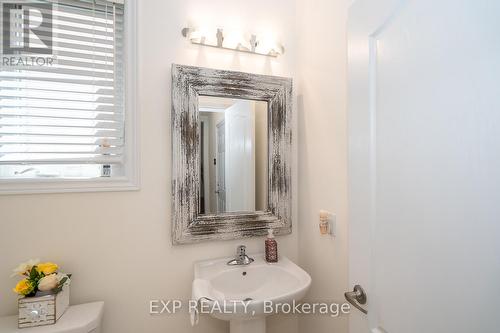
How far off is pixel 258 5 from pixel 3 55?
1.36 m

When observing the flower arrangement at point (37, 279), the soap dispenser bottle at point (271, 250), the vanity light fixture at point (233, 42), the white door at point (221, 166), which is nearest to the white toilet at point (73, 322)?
the flower arrangement at point (37, 279)

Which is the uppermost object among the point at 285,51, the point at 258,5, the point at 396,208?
the point at 258,5

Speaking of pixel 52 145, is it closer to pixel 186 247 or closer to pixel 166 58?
pixel 166 58

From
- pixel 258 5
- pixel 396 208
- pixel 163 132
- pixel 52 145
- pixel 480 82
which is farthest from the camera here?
pixel 258 5

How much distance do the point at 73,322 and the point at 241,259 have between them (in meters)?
0.79

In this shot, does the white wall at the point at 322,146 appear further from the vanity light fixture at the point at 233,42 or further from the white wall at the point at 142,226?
the white wall at the point at 142,226

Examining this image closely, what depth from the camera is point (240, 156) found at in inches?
56.1

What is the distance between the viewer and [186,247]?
4.36 ft

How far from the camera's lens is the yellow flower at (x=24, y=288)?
965 millimetres

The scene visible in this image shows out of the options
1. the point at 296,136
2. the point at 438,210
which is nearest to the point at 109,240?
the point at 296,136

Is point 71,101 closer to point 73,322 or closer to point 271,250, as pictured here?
point 73,322

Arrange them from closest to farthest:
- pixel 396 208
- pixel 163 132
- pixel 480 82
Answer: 1. pixel 480 82
2. pixel 396 208
3. pixel 163 132

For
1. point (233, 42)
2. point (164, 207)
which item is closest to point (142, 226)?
point (164, 207)

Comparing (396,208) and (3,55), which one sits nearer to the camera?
(396,208)
